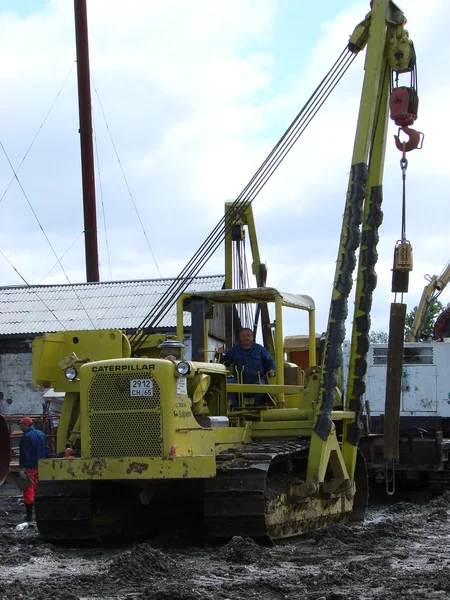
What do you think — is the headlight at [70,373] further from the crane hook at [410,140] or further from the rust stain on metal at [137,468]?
the crane hook at [410,140]

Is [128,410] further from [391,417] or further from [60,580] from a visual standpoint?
[391,417]

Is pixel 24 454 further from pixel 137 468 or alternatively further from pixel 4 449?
pixel 137 468

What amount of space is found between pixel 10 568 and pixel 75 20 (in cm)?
2298

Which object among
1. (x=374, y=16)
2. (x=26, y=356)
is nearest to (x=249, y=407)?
(x=374, y=16)

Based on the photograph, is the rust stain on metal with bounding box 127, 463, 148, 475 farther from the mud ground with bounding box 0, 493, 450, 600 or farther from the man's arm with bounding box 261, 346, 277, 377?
the man's arm with bounding box 261, 346, 277, 377

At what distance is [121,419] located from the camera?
10719 mm

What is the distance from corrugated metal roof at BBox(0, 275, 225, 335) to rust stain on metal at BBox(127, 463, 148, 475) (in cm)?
1675

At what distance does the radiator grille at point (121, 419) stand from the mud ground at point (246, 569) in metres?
1.07

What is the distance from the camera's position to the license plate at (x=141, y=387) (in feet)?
34.9

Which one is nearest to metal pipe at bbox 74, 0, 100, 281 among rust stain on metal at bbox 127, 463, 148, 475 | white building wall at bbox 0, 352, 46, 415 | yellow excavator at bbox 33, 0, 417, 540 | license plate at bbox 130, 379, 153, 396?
white building wall at bbox 0, 352, 46, 415

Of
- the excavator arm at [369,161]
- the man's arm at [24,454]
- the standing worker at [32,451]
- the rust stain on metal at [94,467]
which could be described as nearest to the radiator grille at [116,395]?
the rust stain on metal at [94,467]

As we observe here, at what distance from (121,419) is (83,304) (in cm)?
1999

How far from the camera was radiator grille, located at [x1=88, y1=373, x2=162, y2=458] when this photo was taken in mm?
10602

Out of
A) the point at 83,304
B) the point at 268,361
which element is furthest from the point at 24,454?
the point at 83,304
